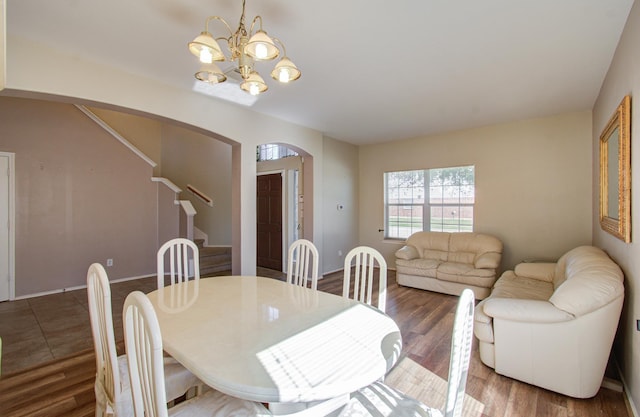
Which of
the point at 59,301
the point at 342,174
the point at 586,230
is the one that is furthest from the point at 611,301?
the point at 59,301

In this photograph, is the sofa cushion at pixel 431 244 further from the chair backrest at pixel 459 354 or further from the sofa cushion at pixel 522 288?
the chair backrest at pixel 459 354

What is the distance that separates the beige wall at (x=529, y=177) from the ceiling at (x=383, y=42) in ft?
2.28

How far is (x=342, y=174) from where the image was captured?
5797 millimetres

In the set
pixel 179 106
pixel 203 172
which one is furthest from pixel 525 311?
pixel 203 172

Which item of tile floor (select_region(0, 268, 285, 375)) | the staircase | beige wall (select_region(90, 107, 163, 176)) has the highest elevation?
beige wall (select_region(90, 107, 163, 176))

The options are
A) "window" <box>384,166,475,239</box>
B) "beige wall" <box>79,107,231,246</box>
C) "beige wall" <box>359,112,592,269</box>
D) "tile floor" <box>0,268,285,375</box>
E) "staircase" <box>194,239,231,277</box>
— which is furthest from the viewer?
"beige wall" <box>79,107,231,246</box>

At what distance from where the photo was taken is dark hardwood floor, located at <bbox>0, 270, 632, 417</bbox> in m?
1.86

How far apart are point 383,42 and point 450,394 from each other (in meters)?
2.38

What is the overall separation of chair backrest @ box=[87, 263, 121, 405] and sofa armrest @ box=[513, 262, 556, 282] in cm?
430

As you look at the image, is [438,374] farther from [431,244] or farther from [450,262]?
[431,244]

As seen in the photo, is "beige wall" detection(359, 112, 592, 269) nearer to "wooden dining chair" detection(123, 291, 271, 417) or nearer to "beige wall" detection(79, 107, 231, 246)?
"beige wall" detection(79, 107, 231, 246)

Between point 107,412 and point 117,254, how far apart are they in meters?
4.29

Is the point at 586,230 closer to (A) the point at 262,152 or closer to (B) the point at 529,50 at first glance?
(B) the point at 529,50

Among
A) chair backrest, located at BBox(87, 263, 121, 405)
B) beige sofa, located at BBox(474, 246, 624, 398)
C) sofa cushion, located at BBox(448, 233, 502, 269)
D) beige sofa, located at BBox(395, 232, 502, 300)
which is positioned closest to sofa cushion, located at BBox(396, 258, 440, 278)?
beige sofa, located at BBox(395, 232, 502, 300)
